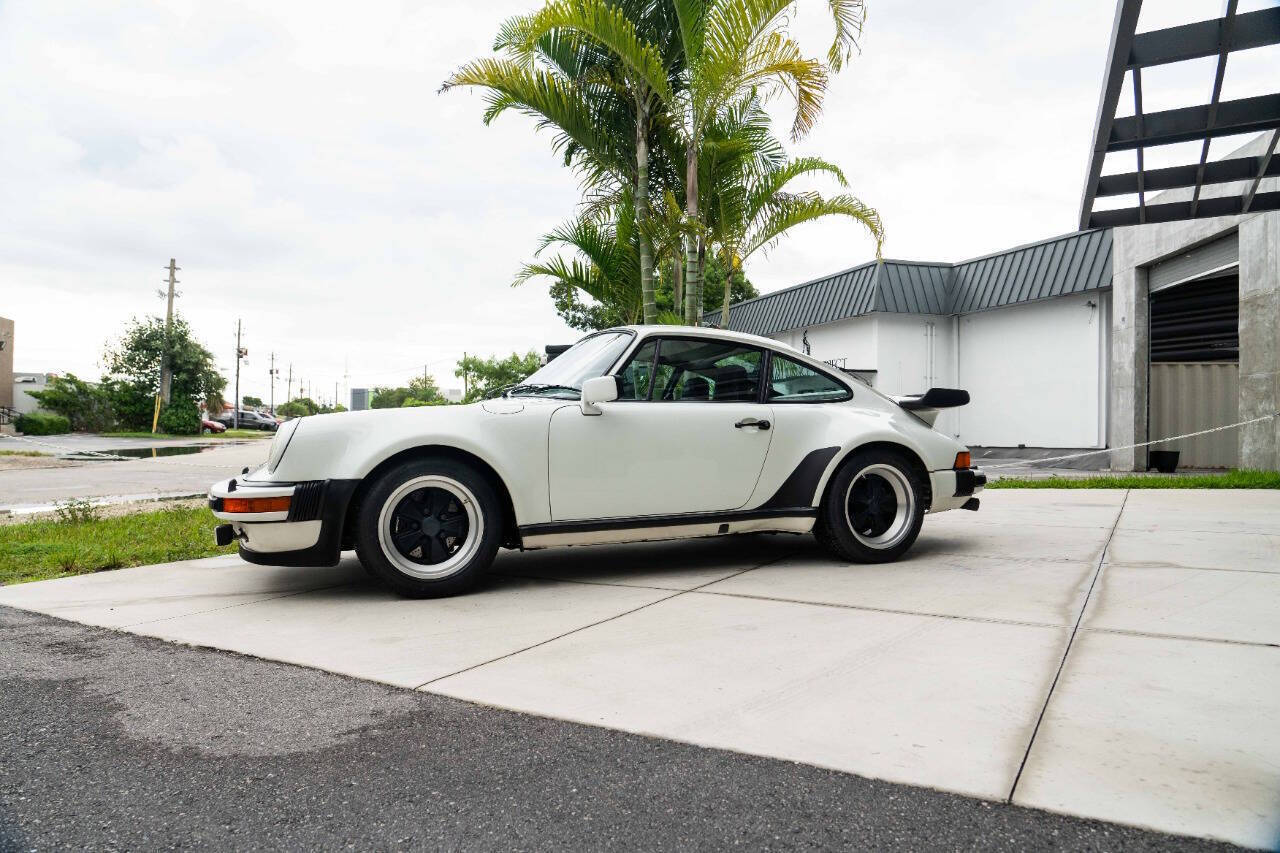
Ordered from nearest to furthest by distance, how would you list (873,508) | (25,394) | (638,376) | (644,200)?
1. (638,376)
2. (873,508)
3. (644,200)
4. (25,394)

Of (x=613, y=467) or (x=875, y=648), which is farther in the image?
(x=613, y=467)

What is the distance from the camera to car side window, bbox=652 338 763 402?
15.5 feet

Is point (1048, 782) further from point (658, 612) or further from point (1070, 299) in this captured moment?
point (1070, 299)

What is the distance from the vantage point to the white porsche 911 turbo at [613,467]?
158 inches

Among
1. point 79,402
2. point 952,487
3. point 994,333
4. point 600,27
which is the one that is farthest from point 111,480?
point 79,402

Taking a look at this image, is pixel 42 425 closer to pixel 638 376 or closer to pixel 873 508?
pixel 638 376

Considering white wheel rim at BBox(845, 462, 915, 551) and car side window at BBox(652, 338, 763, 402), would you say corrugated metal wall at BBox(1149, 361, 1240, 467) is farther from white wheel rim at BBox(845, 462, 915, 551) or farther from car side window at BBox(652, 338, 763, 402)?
car side window at BBox(652, 338, 763, 402)

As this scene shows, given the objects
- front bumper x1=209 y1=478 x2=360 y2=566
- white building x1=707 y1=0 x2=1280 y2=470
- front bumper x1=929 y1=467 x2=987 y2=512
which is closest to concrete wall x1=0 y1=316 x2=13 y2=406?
white building x1=707 y1=0 x2=1280 y2=470

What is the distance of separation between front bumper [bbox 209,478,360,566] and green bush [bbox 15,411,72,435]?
137 feet

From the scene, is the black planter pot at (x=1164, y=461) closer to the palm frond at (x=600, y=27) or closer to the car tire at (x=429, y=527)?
the palm frond at (x=600, y=27)

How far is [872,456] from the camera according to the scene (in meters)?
5.01

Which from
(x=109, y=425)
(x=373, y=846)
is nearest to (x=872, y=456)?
(x=373, y=846)

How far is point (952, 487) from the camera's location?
5.21 meters

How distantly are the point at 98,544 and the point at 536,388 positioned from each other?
12.0 feet
